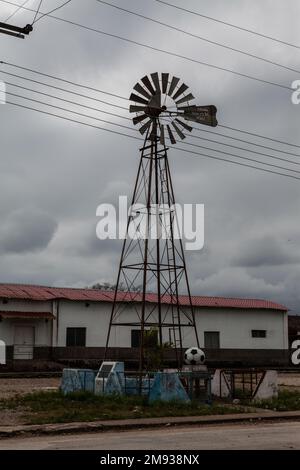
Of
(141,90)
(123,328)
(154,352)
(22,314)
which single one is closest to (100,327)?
(123,328)

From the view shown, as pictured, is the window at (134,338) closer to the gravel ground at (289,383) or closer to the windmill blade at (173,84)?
the gravel ground at (289,383)

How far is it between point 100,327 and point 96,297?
6.70 ft

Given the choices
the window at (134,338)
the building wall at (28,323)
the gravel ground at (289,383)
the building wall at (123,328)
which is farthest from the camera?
the window at (134,338)

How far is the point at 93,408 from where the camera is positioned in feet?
61.7

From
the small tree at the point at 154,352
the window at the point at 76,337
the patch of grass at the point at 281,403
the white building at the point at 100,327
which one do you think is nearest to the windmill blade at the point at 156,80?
the small tree at the point at 154,352

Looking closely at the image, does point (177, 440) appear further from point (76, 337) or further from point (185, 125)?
point (76, 337)

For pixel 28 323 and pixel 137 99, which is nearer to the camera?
pixel 137 99

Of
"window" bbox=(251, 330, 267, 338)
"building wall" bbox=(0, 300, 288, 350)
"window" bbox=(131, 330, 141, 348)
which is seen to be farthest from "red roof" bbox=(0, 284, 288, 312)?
"window" bbox=(131, 330, 141, 348)

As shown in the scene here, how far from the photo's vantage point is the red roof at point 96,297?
4303 centimetres

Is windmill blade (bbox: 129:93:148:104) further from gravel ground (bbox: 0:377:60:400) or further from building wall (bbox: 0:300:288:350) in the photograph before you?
building wall (bbox: 0:300:288:350)

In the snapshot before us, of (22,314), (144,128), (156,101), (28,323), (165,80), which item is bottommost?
(28,323)

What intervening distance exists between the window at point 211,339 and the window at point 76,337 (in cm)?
993

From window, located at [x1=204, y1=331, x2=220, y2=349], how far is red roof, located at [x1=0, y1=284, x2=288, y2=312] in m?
2.01
